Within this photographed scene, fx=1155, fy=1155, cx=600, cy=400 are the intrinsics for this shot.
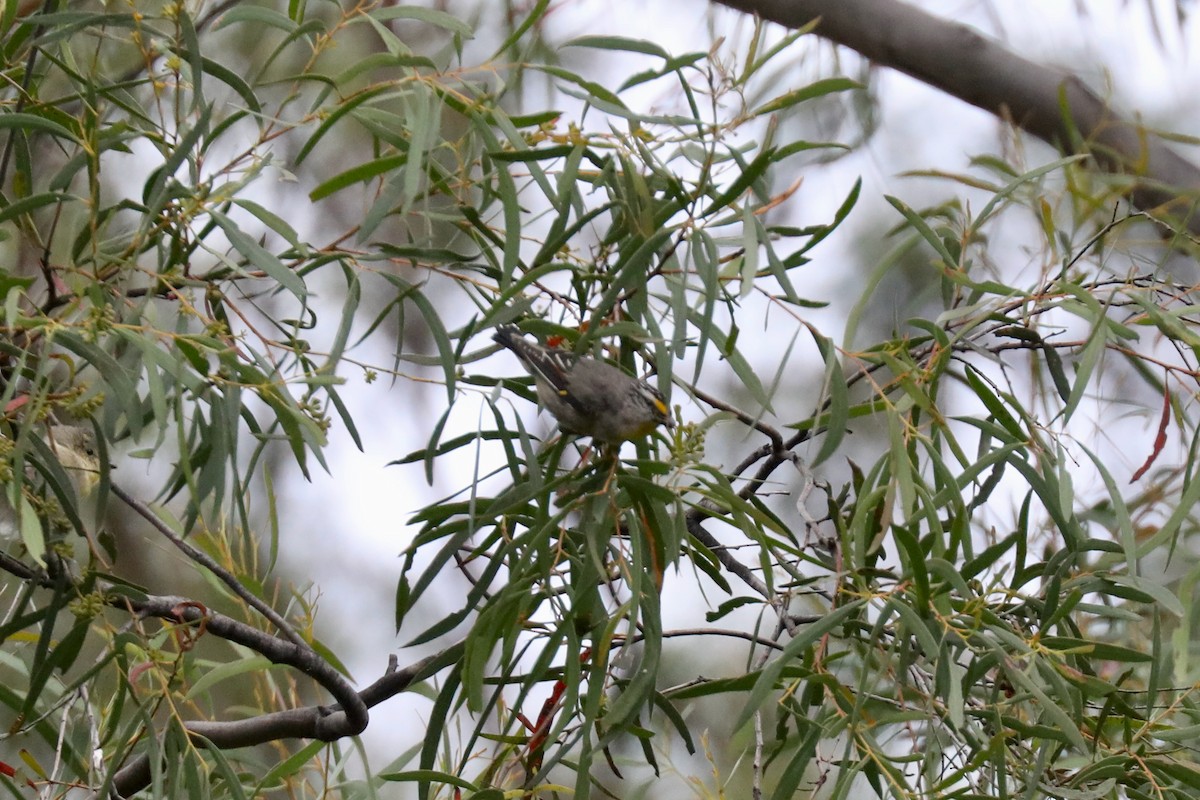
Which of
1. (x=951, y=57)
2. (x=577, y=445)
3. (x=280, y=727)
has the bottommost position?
(x=280, y=727)

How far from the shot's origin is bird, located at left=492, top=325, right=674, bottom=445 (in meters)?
1.42

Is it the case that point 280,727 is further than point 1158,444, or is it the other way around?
point 280,727

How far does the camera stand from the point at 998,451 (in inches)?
50.8

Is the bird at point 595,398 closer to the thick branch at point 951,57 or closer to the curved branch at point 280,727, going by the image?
the curved branch at point 280,727

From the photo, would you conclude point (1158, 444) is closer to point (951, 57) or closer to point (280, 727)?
point (280, 727)

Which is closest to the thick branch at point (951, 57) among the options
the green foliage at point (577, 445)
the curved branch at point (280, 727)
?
the green foliage at point (577, 445)

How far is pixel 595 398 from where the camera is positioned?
4.79 feet

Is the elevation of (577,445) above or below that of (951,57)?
below

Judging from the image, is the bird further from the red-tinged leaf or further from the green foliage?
the red-tinged leaf

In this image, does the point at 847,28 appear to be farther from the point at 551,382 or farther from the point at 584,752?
the point at 584,752

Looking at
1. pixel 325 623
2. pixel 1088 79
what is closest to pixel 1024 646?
pixel 1088 79

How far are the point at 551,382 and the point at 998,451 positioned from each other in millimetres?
600

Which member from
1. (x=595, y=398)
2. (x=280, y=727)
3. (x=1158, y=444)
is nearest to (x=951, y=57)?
(x=1158, y=444)

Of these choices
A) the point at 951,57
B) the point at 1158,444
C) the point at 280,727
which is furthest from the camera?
the point at 951,57
